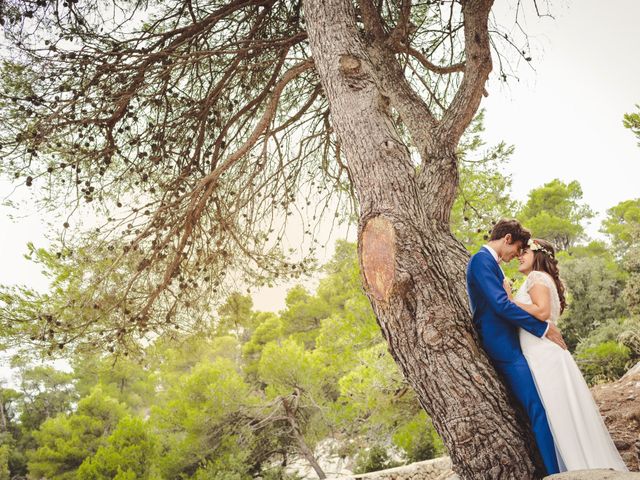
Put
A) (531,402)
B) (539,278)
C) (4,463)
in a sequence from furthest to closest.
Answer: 1. (4,463)
2. (539,278)
3. (531,402)

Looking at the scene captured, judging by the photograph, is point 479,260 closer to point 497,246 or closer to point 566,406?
point 497,246

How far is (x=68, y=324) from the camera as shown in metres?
3.42

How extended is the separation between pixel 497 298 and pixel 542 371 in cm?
40

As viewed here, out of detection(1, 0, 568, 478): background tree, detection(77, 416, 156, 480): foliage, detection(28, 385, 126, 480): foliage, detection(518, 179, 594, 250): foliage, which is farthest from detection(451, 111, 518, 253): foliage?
detection(518, 179, 594, 250): foliage

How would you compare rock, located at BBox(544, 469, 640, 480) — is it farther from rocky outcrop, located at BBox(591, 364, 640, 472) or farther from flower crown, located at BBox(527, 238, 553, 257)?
flower crown, located at BBox(527, 238, 553, 257)

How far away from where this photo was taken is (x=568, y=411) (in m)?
1.80

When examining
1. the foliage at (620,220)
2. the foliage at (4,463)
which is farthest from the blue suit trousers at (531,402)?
the foliage at (4,463)

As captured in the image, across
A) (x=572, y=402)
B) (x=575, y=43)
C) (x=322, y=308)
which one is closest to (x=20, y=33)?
(x=572, y=402)

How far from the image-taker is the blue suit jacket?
1.81m

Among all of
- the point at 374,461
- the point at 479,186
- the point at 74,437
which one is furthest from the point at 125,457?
the point at 479,186

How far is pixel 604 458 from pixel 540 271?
1.03 metres

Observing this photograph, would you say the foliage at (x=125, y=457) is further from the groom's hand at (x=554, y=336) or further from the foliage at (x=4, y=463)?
the groom's hand at (x=554, y=336)

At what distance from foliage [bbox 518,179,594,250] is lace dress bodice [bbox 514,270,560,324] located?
68.2 ft

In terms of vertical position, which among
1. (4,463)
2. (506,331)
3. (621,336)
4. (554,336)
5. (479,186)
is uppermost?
(479,186)
